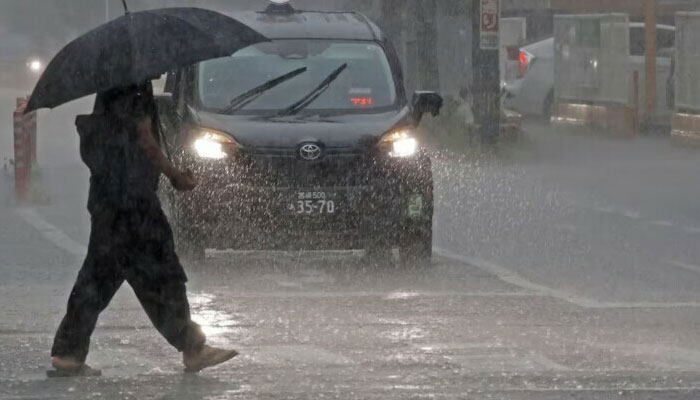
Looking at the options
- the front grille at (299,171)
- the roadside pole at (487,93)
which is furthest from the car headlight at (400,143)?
the roadside pole at (487,93)

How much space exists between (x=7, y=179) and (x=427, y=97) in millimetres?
8978

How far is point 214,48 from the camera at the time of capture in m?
7.93

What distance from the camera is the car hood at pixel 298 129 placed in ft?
39.3

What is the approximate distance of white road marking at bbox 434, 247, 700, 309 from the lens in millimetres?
10508

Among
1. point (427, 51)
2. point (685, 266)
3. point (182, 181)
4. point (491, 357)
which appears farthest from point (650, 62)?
point (182, 181)

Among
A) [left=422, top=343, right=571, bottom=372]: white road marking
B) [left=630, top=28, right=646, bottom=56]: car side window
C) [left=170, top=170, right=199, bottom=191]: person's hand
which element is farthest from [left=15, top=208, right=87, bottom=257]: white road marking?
[left=630, top=28, right=646, bottom=56]: car side window

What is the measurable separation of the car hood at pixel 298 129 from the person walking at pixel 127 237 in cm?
408

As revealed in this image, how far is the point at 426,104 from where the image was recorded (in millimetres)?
12695

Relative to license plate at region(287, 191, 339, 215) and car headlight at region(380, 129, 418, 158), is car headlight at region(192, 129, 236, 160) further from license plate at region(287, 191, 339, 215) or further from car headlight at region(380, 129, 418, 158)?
car headlight at region(380, 129, 418, 158)

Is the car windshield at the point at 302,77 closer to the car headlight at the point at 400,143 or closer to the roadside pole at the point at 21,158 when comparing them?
the car headlight at the point at 400,143

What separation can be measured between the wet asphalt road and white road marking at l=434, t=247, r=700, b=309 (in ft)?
0.07

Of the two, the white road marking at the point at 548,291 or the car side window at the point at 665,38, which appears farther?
the car side window at the point at 665,38

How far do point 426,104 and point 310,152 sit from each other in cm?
119

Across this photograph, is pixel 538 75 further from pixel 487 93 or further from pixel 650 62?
pixel 487 93
